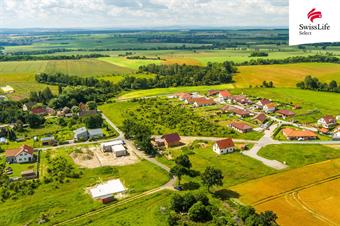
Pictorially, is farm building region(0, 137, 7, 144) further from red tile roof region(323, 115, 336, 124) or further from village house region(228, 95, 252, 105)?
red tile roof region(323, 115, 336, 124)

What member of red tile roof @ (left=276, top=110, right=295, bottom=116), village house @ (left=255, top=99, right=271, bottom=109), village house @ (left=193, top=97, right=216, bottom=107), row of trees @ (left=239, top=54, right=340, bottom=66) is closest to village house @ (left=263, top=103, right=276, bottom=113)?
village house @ (left=255, top=99, right=271, bottom=109)

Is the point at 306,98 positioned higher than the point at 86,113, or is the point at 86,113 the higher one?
the point at 86,113

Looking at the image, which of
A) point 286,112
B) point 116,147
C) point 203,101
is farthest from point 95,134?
point 286,112

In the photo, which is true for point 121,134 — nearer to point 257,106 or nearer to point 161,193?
point 161,193

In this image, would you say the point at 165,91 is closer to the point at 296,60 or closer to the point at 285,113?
the point at 285,113

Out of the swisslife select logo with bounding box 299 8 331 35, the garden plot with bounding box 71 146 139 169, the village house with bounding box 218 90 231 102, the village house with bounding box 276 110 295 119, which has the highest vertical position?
the swisslife select logo with bounding box 299 8 331 35
